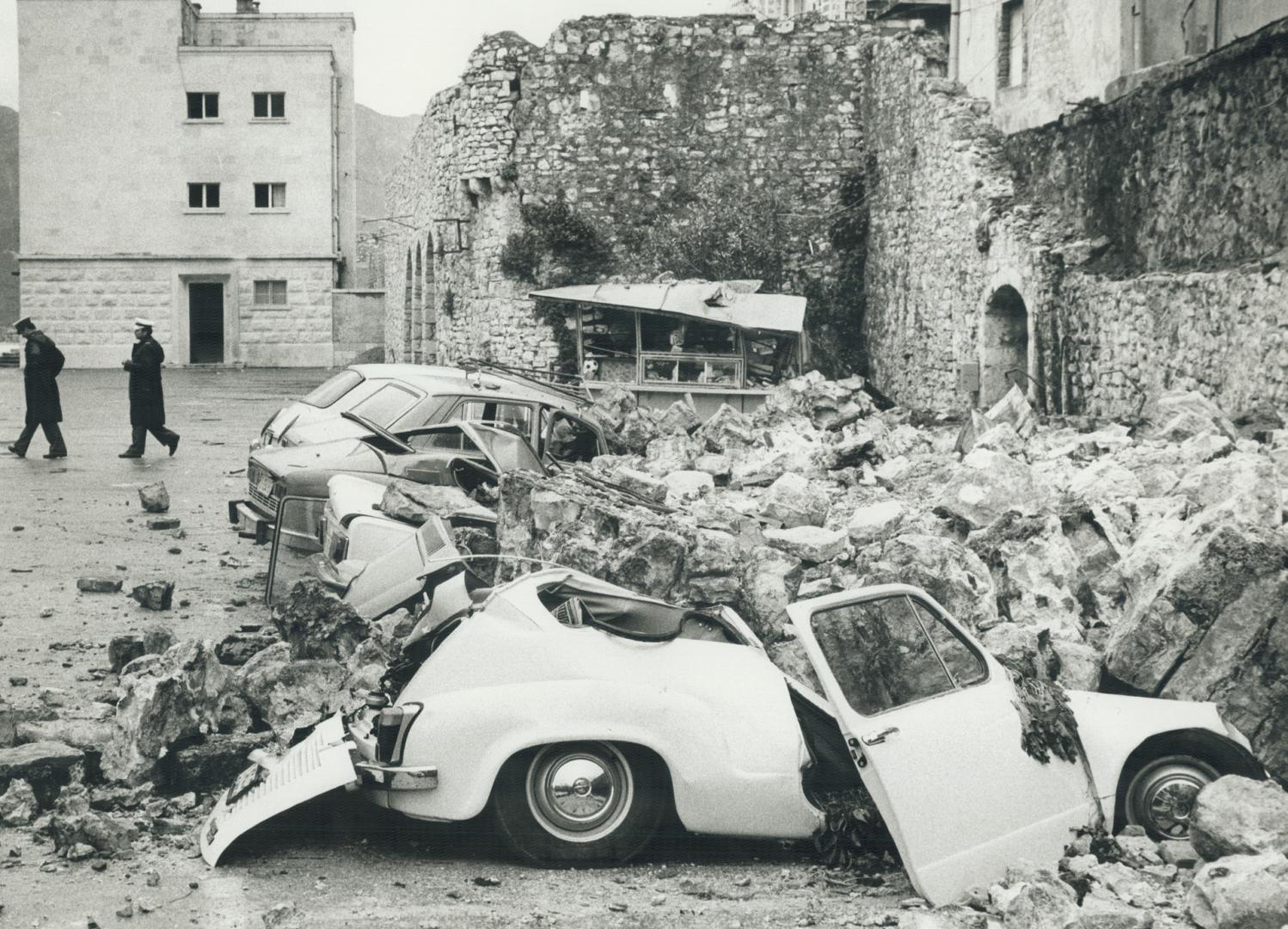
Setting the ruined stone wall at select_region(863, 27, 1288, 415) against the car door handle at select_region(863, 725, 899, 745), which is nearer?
the car door handle at select_region(863, 725, 899, 745)

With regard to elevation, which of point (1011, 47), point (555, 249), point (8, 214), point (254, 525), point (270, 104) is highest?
point (270, 104)

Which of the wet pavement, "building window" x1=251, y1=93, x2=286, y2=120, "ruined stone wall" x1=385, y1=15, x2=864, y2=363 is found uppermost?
"building window" x1=251, y1=93, x2=286, y2=120

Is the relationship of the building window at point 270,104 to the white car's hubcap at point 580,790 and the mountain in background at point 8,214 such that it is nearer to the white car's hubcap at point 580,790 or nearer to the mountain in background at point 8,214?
the mountain in background at point 8,214

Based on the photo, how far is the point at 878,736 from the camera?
507cm

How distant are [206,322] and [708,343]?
2577 cm

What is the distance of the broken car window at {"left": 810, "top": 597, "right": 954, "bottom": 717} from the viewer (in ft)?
17.4

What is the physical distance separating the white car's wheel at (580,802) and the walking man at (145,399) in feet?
43.0

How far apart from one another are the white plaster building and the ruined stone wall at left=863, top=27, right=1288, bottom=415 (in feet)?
77.7

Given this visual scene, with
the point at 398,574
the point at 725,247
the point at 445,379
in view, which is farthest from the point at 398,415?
the point at 725,247

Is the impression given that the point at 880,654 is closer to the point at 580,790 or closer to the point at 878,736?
the point at 878,736

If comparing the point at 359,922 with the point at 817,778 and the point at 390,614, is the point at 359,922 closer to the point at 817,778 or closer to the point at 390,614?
the point at 817,778

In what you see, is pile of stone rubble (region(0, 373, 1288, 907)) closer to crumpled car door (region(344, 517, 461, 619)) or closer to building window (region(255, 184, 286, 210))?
crumpled car door (region(344, 517, 461, 619))

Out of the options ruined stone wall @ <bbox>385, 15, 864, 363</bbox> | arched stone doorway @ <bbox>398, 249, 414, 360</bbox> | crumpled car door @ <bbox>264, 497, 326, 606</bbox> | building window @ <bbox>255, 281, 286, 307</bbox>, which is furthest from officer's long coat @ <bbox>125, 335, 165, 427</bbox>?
building window @ <bbox>255, 281, 286, 307</bbox>

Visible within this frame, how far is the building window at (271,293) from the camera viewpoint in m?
41.1
